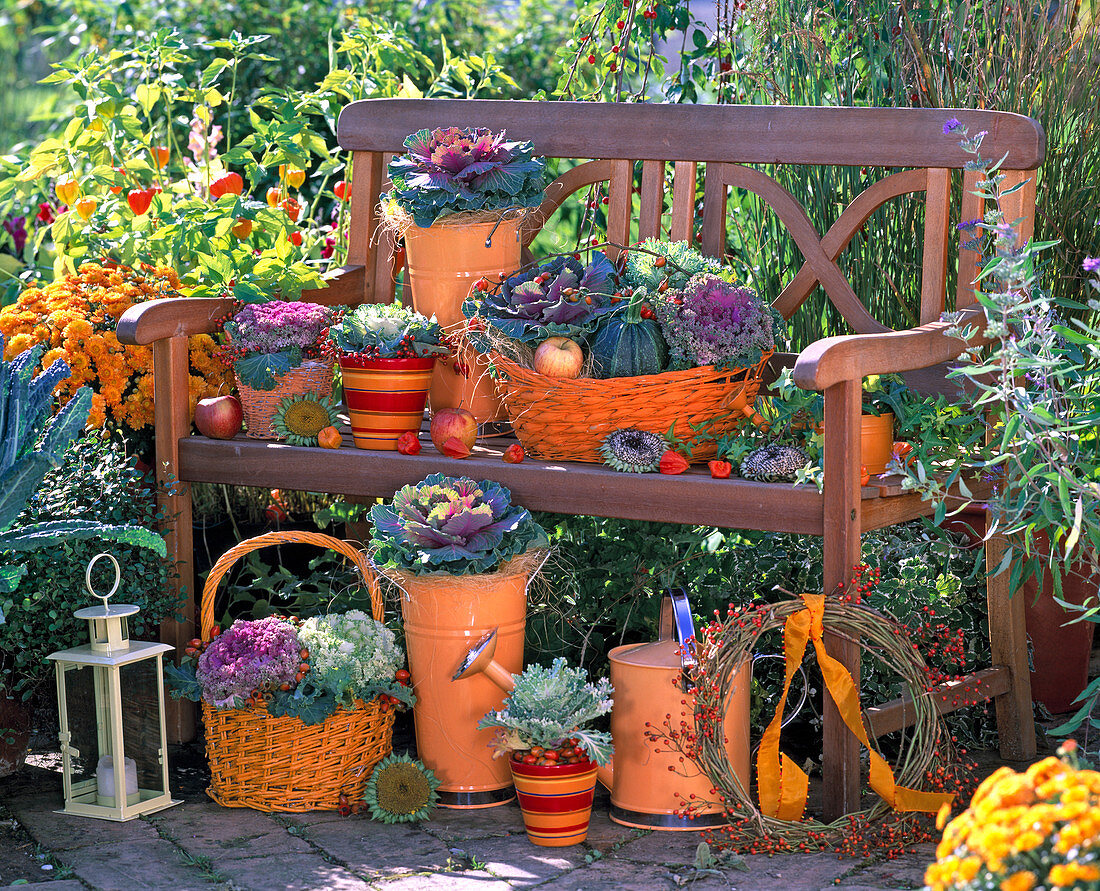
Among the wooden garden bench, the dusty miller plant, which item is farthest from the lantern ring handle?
the dusty miller plant

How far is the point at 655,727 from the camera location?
8.92 ft

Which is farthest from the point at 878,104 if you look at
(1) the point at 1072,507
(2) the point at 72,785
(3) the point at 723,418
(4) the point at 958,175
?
(2) the point at 72,785

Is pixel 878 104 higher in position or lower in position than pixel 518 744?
higher

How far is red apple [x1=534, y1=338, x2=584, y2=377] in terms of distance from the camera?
2.85m

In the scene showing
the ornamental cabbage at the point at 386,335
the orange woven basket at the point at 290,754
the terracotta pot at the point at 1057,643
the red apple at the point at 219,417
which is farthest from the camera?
the terracotta pot at the point at 1057,643

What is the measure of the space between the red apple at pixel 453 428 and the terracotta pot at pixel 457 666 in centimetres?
33

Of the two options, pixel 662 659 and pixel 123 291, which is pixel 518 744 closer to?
pixel 662 659

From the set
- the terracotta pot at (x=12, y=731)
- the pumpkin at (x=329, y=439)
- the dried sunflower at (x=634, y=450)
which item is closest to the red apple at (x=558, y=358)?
the dried sunflower at (x=634, y=450)

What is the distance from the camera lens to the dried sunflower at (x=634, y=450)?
2.79m

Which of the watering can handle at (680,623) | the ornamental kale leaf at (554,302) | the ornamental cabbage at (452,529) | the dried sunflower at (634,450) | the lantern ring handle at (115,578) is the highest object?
the ornamental kale leaf at (554,302)

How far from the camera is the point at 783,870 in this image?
8.29ft

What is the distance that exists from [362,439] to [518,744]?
820mm

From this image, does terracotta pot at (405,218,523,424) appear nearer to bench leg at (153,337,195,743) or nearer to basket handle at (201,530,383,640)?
basket handle at (201,530,383,640)

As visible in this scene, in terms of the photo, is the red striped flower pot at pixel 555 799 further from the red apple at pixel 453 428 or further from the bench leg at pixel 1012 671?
the bench leg at pixel 1012 671
